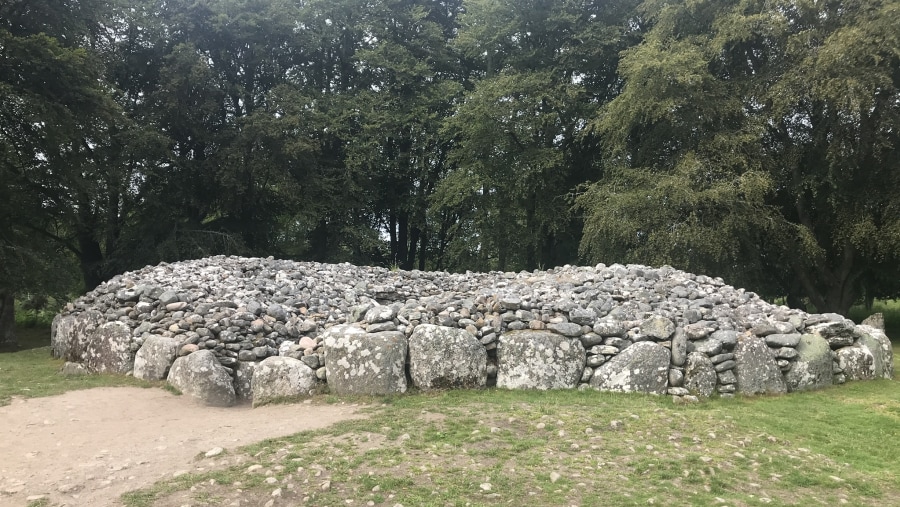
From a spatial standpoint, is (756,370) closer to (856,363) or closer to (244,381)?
Result: (856,363)

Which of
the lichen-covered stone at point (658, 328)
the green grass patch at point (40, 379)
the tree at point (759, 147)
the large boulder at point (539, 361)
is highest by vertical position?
the tree at point (759, 147)

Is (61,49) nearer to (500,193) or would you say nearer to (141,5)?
(141,5)

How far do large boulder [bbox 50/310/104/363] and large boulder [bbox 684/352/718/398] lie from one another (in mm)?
11199

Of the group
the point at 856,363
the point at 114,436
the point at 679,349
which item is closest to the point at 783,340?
the point at 856,363

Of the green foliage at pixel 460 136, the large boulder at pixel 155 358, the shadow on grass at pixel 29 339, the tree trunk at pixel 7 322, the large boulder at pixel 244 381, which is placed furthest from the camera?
the tree trunk at pixel 7 322

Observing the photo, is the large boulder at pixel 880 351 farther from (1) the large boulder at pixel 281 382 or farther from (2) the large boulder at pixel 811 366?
(1) the large boulder at pixel 281 382

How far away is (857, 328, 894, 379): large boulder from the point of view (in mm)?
10305

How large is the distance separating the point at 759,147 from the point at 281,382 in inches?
748

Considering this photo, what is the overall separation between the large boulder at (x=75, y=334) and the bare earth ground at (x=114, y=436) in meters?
2.78

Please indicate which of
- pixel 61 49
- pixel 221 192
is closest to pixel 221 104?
pixel 221 192

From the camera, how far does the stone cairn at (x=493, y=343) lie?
8.99m

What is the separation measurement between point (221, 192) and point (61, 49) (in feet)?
32.8

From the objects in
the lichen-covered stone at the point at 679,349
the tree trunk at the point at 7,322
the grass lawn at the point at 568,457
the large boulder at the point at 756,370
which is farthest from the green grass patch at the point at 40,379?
the large boulder at the point at 756,370

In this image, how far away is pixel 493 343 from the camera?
9492 mm
